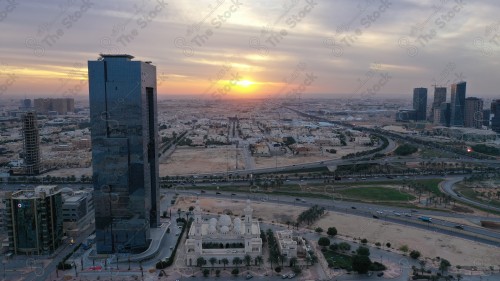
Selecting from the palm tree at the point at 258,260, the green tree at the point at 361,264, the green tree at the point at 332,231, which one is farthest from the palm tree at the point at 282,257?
the green tree at the point at 332,231

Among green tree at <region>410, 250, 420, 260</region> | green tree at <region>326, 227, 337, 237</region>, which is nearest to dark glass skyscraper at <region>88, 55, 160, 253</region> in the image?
green tree at <region>326, 227, 337, 237</region>

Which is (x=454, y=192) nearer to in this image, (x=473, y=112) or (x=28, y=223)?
(x=28, y=223)

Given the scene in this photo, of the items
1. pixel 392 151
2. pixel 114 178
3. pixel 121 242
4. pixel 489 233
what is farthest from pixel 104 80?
pixel 392 151

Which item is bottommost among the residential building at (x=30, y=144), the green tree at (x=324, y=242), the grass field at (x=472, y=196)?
the green tree at (x=324, y=242)

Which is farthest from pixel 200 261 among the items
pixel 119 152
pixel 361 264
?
pixel 361 264

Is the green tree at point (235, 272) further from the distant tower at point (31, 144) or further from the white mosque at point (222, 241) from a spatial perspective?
the distant tower at point (31, 144)

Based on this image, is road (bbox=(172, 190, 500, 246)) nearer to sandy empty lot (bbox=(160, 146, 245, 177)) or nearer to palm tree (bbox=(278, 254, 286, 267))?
sandy empty lot (bbox=(160, 146, 245, 177))

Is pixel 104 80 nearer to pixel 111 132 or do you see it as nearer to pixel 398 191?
pixel 111 132
